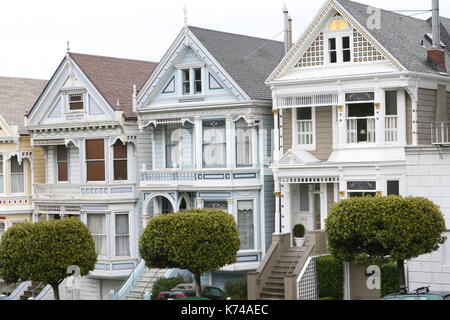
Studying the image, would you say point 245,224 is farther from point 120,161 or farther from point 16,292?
point 16,292

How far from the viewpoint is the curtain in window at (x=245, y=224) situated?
3888cm

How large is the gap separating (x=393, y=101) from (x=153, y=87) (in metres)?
11.6

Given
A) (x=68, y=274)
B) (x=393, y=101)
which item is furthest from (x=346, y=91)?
(x=68, y=274)

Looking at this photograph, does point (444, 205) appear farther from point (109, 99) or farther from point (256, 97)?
point (109, 99)

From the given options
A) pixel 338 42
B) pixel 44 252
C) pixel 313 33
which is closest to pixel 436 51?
pixel 338 42

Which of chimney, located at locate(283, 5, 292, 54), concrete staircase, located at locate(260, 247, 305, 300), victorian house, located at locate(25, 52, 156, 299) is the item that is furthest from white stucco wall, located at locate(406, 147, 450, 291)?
victorian house, located at locate(25, 52, 156, 299)

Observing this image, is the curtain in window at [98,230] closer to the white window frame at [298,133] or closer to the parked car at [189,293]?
the parked car at [189,293]

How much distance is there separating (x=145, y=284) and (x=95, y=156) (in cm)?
723

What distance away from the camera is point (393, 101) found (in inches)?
1373

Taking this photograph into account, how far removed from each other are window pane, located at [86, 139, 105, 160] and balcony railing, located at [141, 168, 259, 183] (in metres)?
3.17

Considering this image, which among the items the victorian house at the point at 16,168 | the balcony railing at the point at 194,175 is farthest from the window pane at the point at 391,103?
the victorian house at the point at 16,168

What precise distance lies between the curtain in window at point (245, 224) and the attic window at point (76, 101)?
34.4 ft

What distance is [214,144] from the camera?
39875mm
